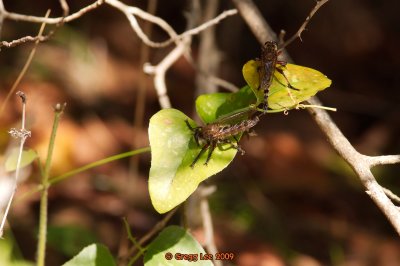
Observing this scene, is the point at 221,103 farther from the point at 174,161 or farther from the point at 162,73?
the point at 162,73

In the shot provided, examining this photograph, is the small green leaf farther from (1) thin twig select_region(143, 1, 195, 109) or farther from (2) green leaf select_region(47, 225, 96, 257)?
(2) green leaf select_region(47, 225, 96, 257)

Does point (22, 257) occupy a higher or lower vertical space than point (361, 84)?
lower

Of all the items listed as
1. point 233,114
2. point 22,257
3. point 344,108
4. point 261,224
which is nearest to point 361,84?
point 344,108

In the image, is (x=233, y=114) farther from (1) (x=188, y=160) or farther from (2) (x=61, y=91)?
(2) (x=61, y=91)

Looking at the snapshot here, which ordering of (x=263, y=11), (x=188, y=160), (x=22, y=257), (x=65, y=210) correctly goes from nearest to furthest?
(x=188, y=160), (x=22, y=257), (x=65, y=210), (x=263, y=11)

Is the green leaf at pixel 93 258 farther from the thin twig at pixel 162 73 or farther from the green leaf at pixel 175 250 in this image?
the thin twig at pixel 162 73

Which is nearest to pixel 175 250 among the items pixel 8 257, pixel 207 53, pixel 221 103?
pixel 221 103
